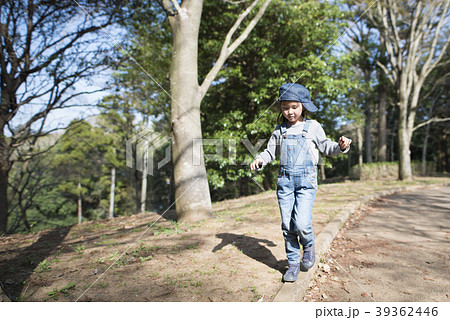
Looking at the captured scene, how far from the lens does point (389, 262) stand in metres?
3.04

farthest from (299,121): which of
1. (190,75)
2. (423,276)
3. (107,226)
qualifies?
(107,226)

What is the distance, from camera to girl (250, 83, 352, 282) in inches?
99.0

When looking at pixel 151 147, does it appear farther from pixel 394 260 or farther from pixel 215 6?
pixel 394 260

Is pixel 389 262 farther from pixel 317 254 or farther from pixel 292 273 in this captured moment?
Result: pixel 292 273

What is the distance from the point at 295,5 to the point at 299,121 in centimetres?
841

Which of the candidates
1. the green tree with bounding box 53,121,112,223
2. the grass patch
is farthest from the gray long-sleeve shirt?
the green tree with bounding box 53,121,112,223

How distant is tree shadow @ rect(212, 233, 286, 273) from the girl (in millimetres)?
295

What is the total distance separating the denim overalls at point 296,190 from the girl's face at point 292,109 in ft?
0.45

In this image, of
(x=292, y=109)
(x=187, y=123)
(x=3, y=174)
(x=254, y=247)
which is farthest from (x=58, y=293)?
(x=3, y=174)

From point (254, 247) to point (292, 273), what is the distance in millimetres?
949

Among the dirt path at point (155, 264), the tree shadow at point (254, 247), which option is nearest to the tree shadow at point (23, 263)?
the dirt path at point (155, 264)

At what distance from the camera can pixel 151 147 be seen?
1934cm

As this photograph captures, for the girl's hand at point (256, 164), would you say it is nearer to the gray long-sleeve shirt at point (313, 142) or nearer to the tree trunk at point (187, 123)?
the gray long-sleeve shirt at point (313, 142)

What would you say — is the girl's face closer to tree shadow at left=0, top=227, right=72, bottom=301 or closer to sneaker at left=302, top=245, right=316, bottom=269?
sneaker at left=302, top=245, right=316, bottom=269
